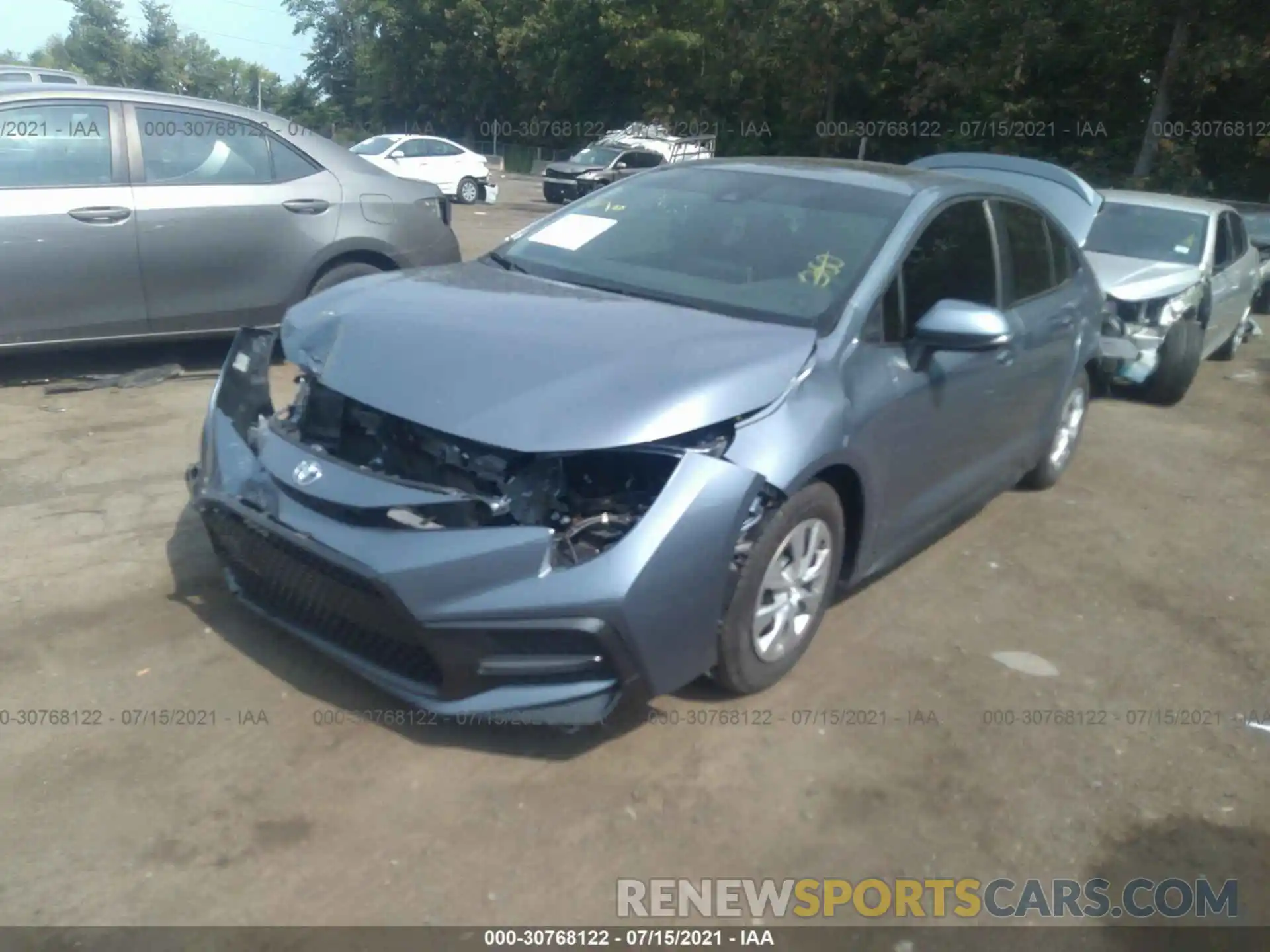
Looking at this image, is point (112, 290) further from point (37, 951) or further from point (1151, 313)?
point (1151, 313)

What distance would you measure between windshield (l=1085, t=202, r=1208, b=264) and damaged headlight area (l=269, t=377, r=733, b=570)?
6824mm

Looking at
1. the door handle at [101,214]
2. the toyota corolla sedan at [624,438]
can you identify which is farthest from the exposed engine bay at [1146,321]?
the door handle at [101,214]

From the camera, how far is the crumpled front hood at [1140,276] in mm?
8039

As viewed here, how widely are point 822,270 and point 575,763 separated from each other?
1928mm

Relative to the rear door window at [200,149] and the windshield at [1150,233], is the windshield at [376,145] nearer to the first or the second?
the windshield at [1150,233]

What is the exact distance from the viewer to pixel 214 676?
11.9ft

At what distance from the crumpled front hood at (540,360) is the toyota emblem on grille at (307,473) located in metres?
0.24

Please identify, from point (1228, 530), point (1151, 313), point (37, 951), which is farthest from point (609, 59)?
point (37, 951)

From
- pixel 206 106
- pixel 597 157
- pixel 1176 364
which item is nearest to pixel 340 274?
pixel 206 106

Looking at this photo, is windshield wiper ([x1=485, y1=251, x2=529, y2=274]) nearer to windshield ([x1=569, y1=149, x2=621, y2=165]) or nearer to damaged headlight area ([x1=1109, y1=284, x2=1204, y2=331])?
damaged headlight area ([x1=1109, y1=284, x2=1204, y2=331])

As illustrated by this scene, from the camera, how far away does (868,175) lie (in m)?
4.70

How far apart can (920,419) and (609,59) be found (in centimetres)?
4071

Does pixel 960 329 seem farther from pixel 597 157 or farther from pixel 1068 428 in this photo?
pixel 597 157

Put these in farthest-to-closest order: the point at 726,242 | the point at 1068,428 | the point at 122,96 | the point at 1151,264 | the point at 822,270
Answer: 1. the point at 1151,264
2. the point at 122,96
3. the point at 1068,428
4. the point at 726,242
5. the point at 822,270
